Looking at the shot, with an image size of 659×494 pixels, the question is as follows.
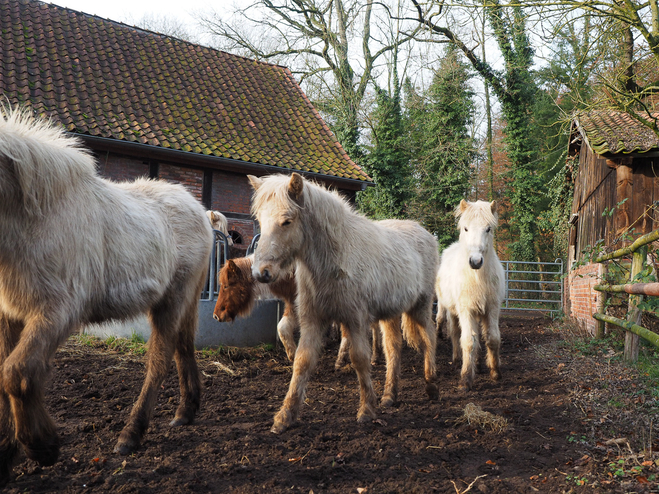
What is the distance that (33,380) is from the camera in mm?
2633

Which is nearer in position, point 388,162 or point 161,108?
point 161,108

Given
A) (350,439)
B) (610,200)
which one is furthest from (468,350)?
(610,200)

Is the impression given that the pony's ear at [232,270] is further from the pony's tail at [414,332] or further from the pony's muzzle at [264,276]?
the pony's muzzle at [264,276]

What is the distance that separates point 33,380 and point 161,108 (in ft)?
38.1

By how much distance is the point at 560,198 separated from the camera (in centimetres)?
1712

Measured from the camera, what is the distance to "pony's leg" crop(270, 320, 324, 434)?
153 inches

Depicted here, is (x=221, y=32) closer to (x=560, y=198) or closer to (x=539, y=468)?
(x=560, y=198)

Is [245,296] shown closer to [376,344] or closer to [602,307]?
[376,344]

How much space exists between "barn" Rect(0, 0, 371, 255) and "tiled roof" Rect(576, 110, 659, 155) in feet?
20.6

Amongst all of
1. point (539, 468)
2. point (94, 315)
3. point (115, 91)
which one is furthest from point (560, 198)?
point (94, 315)

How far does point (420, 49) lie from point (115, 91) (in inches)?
575

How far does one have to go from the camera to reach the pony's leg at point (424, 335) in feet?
17.1

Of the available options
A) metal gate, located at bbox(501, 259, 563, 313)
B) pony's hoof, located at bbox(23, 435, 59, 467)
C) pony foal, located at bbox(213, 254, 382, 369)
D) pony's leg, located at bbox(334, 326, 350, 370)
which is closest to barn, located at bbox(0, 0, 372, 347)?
pony foal, located at bbox(213, 254, 382, 369)

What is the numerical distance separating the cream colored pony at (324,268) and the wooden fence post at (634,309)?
2.64 metres
